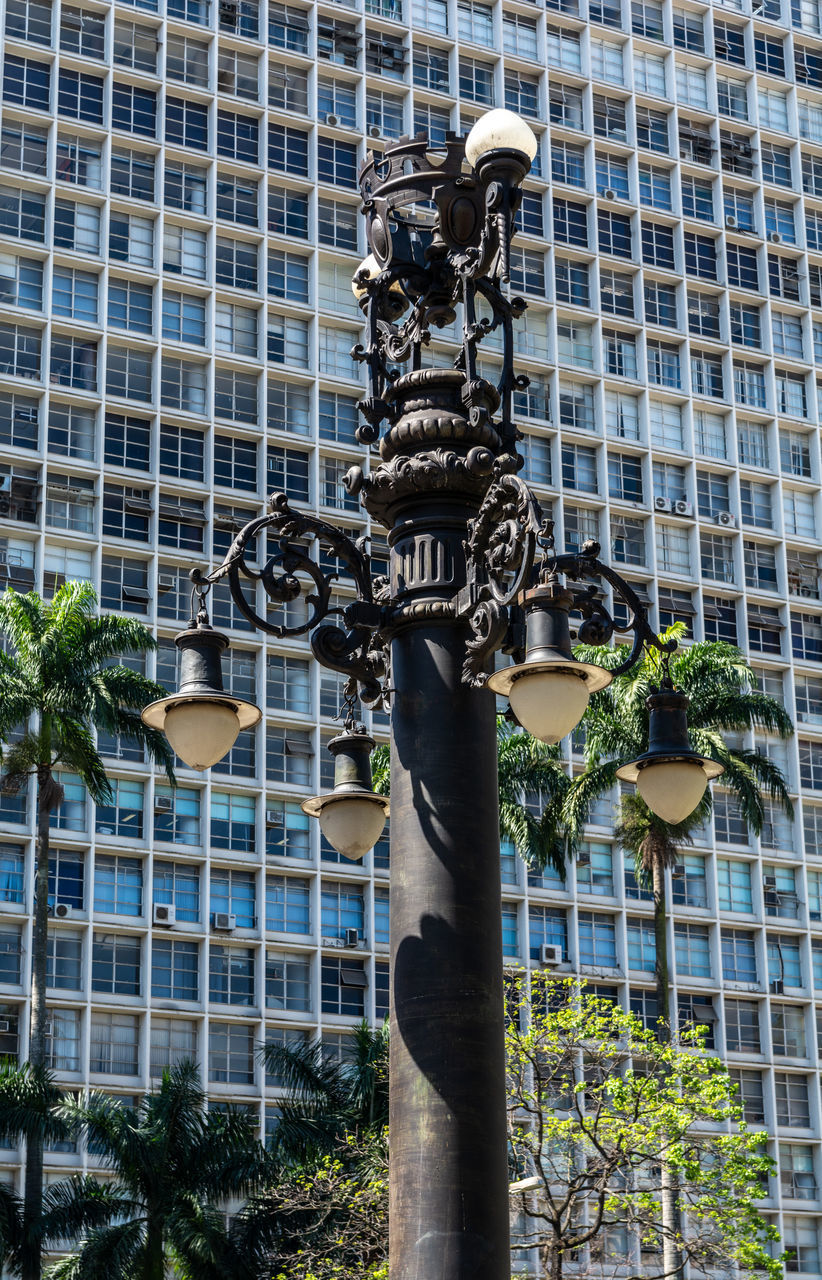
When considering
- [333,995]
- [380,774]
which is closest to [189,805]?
[333,995]

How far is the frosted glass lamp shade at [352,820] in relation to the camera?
1129 centimetres

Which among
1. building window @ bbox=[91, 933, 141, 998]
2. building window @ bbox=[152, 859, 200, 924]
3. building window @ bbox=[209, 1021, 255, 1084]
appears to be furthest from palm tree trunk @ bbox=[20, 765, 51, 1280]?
building window @ bbox=[209, 1021, 255, 1084]

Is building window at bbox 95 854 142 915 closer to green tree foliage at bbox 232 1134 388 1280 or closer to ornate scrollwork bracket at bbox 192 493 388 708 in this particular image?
green tree foliage at bbox 232 1134 388 1280

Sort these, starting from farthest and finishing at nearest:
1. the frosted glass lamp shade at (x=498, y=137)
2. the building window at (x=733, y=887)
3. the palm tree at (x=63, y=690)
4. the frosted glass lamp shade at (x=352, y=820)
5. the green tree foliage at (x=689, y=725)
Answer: the building window at (x=733, y=887)
the green tree foliage at (x=689, y=725)
the palm tree at (x=63, y=690)
the frosted glass lamp shade at (x=352, y=820)
the frosted glass lamp shade at (x=498, y=137)

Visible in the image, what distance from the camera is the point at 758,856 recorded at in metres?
67.7

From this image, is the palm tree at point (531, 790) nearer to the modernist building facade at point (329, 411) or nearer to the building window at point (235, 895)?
the building window at point (235, 895)

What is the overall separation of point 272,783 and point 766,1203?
19.3m

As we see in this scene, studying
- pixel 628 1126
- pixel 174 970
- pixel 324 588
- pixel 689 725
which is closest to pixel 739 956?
pixel 174 970

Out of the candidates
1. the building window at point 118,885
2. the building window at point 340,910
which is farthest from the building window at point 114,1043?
the building window at point 340,910

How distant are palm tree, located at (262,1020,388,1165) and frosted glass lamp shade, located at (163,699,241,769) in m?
28.4

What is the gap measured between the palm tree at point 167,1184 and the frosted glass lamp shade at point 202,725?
28.2 metres

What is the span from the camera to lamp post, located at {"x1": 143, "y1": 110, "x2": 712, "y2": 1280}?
8.79m

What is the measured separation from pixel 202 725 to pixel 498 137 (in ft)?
10.6

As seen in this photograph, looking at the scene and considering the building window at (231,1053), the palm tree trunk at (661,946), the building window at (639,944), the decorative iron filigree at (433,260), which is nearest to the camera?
the decorative iron filigree at (433,260)
